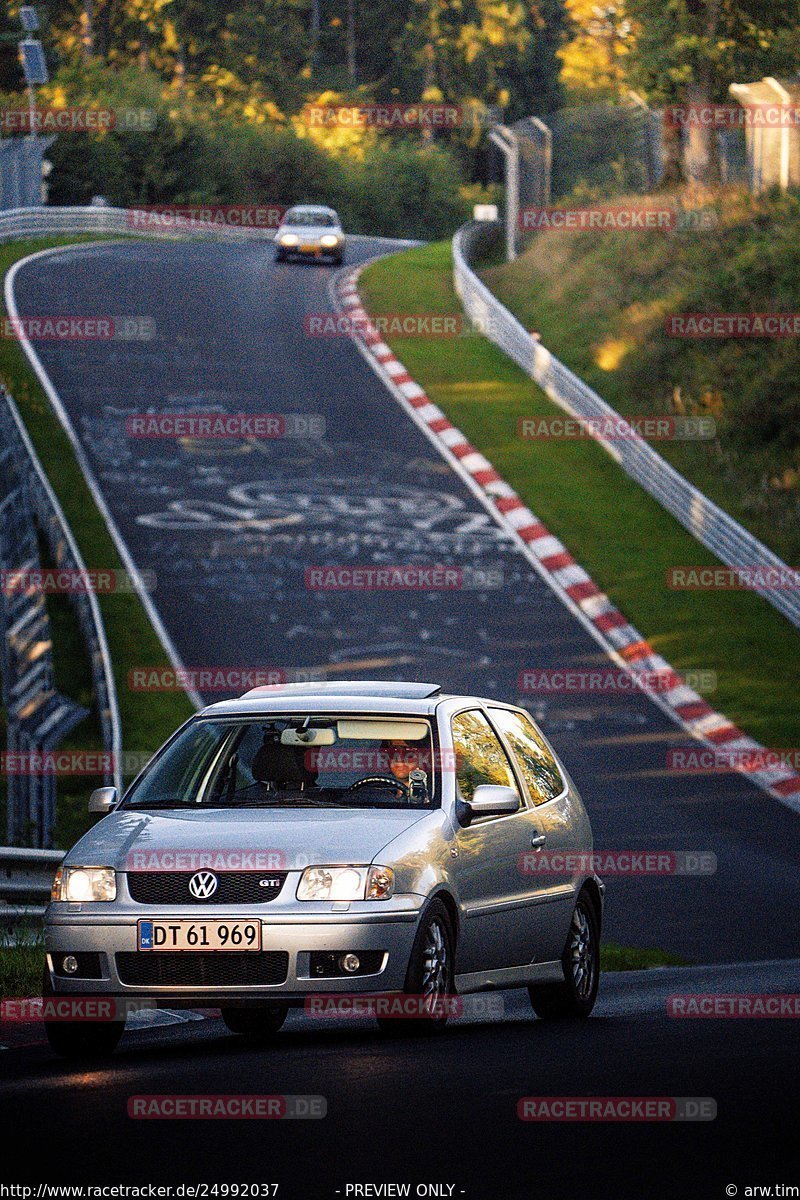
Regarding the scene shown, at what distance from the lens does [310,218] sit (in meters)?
55.9

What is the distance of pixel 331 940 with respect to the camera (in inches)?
335

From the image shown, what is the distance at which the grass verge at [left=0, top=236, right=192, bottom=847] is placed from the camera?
22234 millimetres

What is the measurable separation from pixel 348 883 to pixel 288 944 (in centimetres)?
35

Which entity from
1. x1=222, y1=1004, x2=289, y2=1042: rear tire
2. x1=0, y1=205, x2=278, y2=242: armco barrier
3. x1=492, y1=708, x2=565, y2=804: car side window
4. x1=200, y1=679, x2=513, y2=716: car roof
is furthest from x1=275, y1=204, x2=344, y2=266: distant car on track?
x1=222, y1=1004, x2=289, y2=1042: rear tire

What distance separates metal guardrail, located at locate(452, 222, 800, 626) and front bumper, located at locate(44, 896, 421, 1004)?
17.5 m

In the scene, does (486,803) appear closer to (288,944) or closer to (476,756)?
(476,756)

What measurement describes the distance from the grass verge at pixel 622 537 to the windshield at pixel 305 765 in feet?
40.2

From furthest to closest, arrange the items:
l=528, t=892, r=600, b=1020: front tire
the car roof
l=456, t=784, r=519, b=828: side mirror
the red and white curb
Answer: the red and white curb → l=528, t=892, r=600, b=1020: front tire → the car roof → l=456, t=784, r=519, b=828: side mirror

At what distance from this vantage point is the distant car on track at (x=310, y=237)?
179 feet

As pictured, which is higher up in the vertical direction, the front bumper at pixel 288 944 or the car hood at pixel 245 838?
the car hood at pixel 245 838

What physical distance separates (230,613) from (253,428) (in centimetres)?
1016

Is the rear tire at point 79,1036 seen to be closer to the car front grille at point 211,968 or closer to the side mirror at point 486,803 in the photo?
the car front grille at point 211,968

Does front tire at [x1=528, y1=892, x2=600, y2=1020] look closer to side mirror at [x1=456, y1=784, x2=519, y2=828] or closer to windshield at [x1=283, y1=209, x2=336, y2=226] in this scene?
side mirror at [x1=456, y1=784, x2=519, y2=828]

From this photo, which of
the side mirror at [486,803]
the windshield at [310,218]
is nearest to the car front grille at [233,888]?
the side mirror at [486,803]
